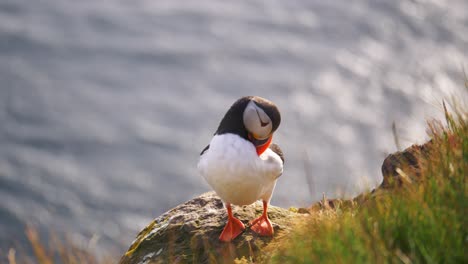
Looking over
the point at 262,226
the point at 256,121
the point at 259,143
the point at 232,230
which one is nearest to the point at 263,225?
the point at 262,226

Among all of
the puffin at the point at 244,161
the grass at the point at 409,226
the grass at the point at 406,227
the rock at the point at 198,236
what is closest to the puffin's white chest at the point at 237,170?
the puffin at the point at 244,161

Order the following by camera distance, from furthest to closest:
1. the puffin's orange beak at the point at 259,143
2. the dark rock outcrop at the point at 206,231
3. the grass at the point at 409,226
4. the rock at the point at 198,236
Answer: the puffin's orange beak at the point at 259,143 → the rock at the point at 198,236 → the dark rock outcrop at the point at 206,231 → the grass at the point at 409,226

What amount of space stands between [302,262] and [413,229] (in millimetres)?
650

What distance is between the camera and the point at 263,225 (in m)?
5.90

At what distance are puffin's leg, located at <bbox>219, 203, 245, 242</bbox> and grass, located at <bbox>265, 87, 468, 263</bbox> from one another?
1071 millimetres

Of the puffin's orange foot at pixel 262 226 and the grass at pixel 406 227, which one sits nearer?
the grass at pixel 406 227

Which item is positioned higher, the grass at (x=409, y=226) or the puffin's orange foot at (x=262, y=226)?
the grass at (x=409, y=226)

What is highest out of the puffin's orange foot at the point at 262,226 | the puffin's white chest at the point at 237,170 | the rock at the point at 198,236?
the puffin's white chest at the point at 237,170

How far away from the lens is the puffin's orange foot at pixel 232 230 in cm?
573

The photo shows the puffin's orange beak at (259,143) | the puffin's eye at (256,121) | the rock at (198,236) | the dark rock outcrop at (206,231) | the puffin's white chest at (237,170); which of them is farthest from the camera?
the puffin's orange beak at (259,143)

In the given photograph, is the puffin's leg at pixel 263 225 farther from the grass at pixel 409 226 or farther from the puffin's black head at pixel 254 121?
the grass at pixel 409 226

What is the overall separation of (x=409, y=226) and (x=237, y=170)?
6.79ft

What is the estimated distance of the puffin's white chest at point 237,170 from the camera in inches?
227

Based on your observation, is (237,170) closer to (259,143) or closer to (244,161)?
(244,161)
